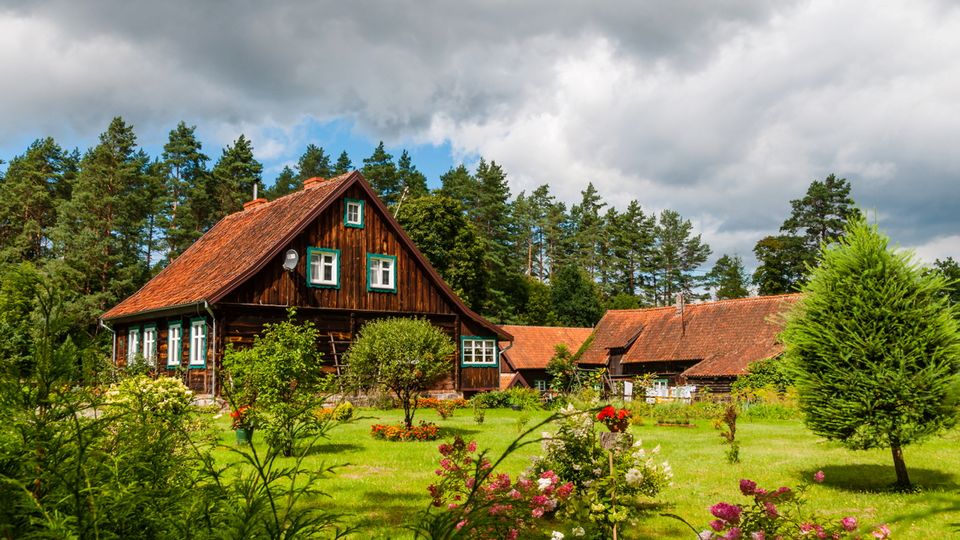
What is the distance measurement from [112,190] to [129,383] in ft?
153

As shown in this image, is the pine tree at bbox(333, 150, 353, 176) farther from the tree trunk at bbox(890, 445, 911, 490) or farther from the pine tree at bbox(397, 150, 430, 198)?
the tree trunk at bbox(890, 445, 911, 490)

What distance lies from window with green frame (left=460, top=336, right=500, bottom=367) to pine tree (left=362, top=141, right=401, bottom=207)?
109ft

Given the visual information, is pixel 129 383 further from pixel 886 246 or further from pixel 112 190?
pixel 112 190

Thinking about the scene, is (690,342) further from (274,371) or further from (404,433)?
(274,371)

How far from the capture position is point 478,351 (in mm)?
29047

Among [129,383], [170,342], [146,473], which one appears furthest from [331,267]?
[146,473]

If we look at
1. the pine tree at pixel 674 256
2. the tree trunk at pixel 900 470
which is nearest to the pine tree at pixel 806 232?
the pine tree at pixel 674 256

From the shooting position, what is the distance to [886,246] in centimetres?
970

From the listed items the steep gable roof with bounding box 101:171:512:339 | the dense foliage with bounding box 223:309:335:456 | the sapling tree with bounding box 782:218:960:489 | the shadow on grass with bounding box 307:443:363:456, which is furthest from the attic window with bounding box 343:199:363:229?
the sapling tree with bounding box 782:218:960:489

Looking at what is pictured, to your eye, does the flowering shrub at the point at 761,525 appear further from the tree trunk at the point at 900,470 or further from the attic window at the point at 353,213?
the attic window at the point at 353,213

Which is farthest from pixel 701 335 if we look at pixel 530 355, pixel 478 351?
pixel 478 351

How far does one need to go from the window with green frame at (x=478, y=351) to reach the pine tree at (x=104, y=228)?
2362cm

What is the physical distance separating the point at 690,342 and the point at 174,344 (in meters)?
26.3

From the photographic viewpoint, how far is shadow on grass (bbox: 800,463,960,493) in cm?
1010
